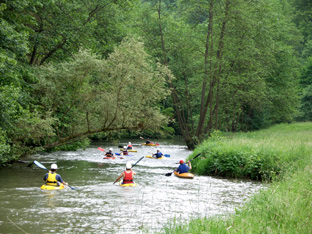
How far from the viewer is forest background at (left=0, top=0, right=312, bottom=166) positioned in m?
16.6

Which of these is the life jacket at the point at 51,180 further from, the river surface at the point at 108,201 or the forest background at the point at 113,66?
the forest background at the point at 113,66

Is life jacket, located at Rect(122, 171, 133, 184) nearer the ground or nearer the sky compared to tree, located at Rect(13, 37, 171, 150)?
nearer the ground

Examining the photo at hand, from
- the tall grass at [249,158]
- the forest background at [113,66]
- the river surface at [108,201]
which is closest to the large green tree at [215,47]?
the forest background at [113,66]

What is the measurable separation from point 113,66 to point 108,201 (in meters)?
9.66

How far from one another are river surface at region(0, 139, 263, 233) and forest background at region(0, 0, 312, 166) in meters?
1.99

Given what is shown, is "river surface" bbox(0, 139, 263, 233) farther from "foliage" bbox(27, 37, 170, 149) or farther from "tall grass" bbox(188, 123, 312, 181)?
"foliage" bbox(27, 37, 170, 149)

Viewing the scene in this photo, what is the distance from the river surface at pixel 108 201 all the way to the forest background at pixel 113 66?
199 centimetres

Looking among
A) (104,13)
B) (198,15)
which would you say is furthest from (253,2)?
(104,13)

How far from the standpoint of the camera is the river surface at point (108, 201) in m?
8.74

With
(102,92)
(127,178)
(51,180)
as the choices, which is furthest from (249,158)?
(102,92)

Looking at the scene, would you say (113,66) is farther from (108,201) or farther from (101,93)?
(108,201)

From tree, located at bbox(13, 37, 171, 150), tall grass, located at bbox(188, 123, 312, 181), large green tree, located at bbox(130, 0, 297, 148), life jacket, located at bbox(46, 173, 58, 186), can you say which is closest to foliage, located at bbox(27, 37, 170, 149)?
tree, located at bbox(13, 37, 171, 150)

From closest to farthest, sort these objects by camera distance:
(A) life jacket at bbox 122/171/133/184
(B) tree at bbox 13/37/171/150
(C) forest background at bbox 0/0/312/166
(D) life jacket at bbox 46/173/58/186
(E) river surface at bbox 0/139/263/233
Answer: (E) river surface at bbox 0/139/263/233
(D) life jacket at bbox 46/173/58/186
(A) life jacket at bbox 122/171/133/184
(C) forest background at bbox 0/0/312/166
(B) tree at bbox 13/37/171/150

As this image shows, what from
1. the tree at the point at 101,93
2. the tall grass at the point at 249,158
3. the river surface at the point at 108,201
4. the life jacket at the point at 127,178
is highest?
the tree at the point at 101,93
